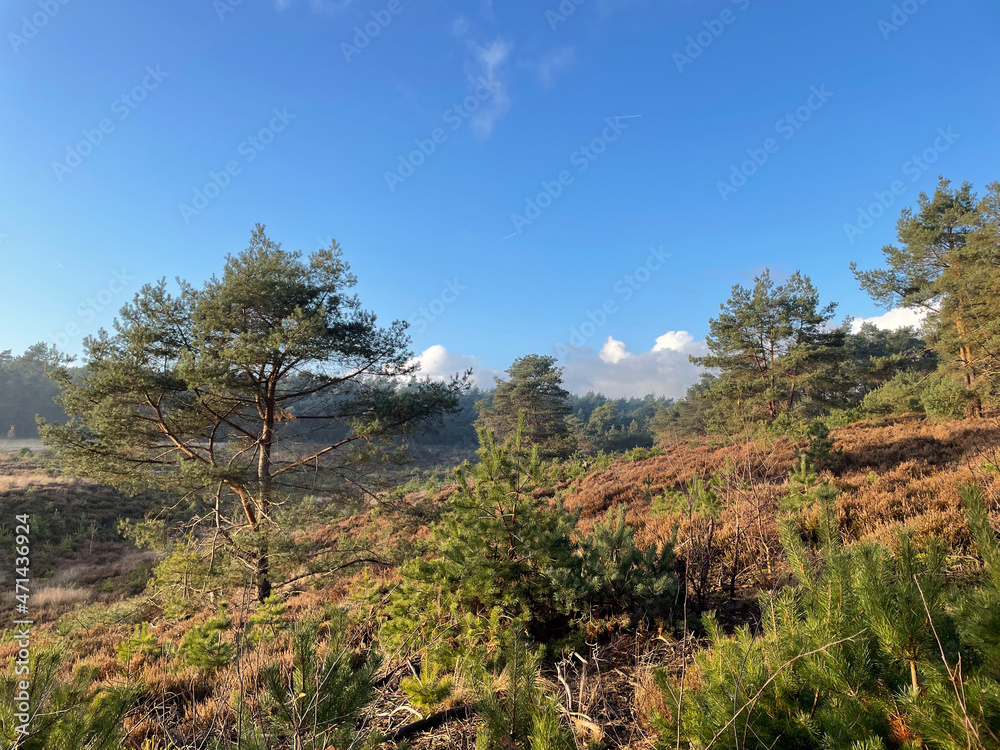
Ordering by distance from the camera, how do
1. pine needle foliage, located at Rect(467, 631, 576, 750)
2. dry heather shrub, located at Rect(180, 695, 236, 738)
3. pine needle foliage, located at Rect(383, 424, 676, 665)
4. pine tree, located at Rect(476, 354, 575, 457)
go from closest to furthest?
pine needle foliage, located at Rect(467, 631, 576, 750) < dry heather shrub, located at Rect(180, 695, 236, 738) < pine needle foliage, located at Rect(383, 424, 676, 665) < pine tree, located at Rect(476, 354, 575, 457)

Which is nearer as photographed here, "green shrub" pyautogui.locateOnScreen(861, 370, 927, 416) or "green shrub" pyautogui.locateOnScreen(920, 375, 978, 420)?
"green shrub" pyautogui.locateOnScreen(920, 375, 978, 420)

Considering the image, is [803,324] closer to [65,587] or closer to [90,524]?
[65,587]

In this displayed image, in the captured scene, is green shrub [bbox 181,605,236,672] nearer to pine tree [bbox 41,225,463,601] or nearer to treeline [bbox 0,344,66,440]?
pine tree [bbox 41,225,463,601]

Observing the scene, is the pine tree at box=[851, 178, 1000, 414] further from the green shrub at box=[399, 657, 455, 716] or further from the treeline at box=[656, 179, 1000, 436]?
the green shrub at box=[399, 657, 455, 716]

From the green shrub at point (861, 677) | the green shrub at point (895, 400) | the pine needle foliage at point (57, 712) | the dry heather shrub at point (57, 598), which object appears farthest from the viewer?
the green shrub at point (895, 400)

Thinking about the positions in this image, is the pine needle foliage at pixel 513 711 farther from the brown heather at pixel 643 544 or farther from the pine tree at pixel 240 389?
the pine tree at pixel 240 389

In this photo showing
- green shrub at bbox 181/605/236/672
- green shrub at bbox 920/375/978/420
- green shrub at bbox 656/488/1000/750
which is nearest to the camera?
green shrub at bbox 656/488/1000/750

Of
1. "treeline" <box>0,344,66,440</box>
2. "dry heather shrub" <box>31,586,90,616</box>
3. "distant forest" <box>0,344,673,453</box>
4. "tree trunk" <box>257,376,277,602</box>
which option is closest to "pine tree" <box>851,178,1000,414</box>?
"tree trunk" <box>257,376,277,602</box>

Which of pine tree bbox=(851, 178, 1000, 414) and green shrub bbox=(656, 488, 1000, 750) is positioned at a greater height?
pine tree bbox=(851, 178, 1000, 414)

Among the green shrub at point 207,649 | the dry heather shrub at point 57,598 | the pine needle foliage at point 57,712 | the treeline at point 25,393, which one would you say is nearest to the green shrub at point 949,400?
the green shrub at point 207,649

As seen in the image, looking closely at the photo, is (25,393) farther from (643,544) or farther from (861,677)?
(861,677)

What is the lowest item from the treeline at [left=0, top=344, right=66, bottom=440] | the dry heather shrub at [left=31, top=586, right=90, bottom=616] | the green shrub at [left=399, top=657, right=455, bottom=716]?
the dry heather shrub at [left=31, top=586, right=90, bottom=616]

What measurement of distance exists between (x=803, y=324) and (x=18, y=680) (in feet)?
82.4

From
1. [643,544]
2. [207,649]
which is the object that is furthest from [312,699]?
[643,544]
